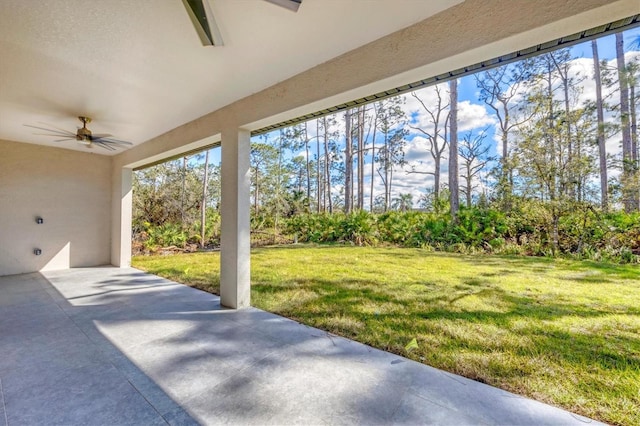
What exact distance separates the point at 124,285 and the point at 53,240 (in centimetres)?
243

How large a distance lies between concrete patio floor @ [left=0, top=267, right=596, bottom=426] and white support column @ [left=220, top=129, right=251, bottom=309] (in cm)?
35

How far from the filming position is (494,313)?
2.99 meters

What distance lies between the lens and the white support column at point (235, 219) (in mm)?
3256

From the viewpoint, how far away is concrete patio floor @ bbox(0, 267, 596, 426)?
5.00ft

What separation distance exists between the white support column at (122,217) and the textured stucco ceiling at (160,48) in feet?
7.43

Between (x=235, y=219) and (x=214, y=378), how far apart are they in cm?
180

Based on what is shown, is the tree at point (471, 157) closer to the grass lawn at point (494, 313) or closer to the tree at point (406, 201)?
the tree at point (406, 201)

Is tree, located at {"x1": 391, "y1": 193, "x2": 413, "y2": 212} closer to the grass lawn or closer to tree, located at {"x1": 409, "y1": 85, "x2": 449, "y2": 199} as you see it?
tree, located at {"x1": 409, "y1": 85, "x2": 449, "y2": 199}

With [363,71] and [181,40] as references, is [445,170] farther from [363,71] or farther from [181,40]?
[181,40]

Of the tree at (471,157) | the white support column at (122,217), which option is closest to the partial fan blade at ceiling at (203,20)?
the white support column at (122,217)

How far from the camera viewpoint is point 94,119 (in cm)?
375

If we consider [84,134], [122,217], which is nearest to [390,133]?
[122,217]

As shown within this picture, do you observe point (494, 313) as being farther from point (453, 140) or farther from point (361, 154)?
point (361, 154)

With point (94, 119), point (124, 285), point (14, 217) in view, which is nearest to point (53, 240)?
point (14, 217)
